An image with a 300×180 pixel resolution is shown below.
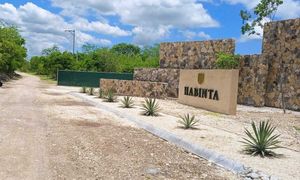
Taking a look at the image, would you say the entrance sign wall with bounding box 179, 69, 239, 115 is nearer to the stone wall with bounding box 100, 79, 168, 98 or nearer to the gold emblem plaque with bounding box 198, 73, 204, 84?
the gold emblem plaque with bounding box 198, 73, 204, 84

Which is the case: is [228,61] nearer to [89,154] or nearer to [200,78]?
[200,78]

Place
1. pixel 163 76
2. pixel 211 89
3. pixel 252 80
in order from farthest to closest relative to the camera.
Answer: pixel 163 76, pixel 252 80, pixel 211 89

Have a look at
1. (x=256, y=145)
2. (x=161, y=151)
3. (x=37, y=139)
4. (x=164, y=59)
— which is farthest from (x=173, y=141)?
(x=164, y=59)

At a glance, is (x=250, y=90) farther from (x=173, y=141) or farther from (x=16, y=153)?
(x=16, y=153)

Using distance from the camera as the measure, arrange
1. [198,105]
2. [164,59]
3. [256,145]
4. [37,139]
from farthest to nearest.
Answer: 1. [164,59]
2. [198,105]
3. [37,139]
4. [256,145]

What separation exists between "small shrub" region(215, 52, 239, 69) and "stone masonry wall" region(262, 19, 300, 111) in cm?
186

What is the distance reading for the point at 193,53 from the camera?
30.1 metres

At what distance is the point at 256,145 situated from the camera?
9.92 meters

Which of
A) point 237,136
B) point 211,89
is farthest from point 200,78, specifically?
point 237,136

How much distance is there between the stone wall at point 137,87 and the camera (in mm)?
30438

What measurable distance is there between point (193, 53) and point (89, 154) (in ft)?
70.3

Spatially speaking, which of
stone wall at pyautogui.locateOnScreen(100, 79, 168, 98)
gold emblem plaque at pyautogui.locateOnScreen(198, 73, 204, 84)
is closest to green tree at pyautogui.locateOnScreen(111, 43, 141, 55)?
stone wall at pyautogui.locateOnScreen(100, 79, 168, 98)

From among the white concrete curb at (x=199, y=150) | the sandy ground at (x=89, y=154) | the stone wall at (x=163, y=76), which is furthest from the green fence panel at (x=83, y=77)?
the sandy ground at (x=89, y=154)

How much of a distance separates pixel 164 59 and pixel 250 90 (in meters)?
9.96
